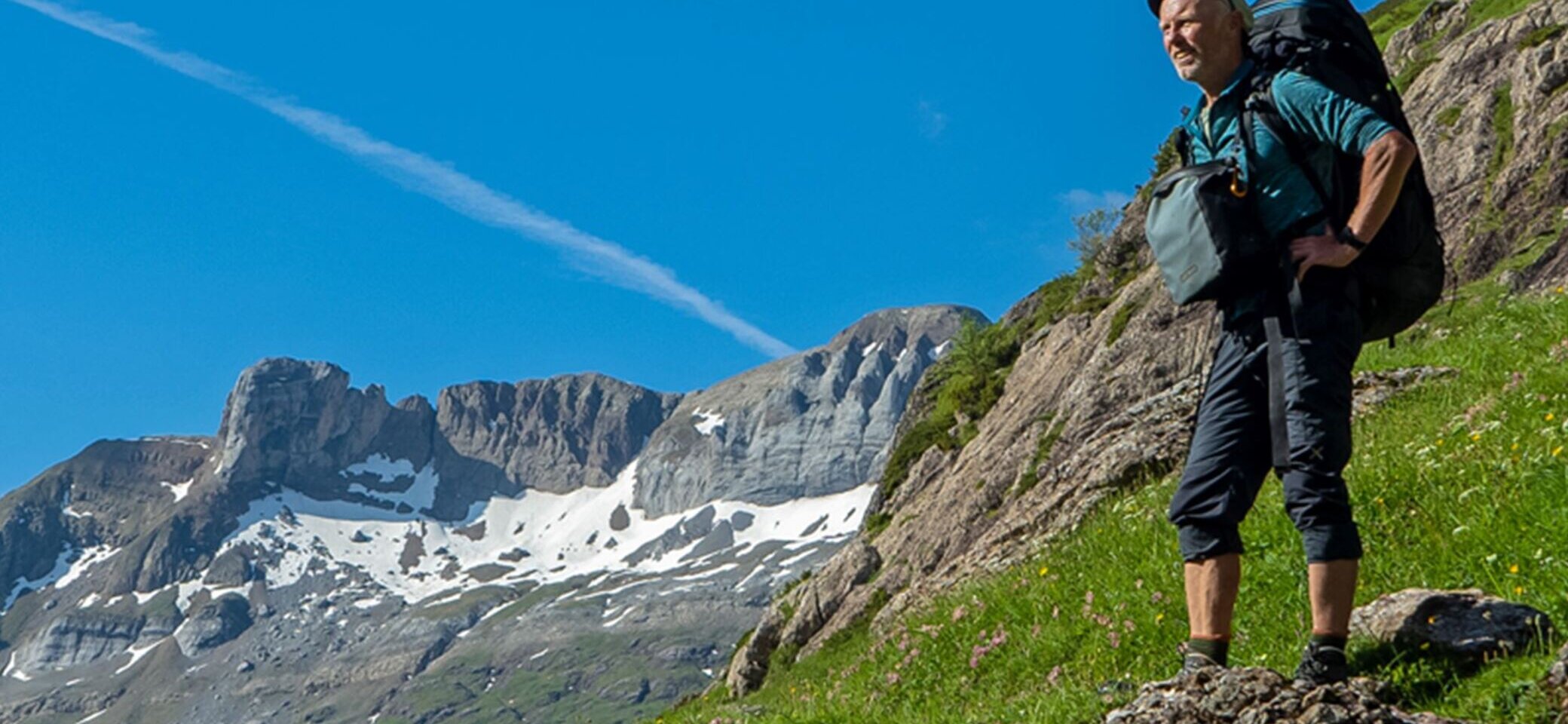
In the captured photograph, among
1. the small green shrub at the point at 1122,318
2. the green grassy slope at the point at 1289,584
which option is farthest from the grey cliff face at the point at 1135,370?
the green grassy slope at the point at 1289,584

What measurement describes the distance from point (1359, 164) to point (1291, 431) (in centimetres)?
130

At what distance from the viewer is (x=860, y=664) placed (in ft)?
43.6

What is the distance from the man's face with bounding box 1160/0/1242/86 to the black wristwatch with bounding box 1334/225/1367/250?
121 centimetres

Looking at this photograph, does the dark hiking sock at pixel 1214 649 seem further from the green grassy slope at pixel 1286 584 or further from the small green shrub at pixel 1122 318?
the small green shrub at pixel 1122 318

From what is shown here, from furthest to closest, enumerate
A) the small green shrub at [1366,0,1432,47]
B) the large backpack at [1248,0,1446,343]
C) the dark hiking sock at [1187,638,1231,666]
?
1. the small green shrub at [1366,0,1432,47]
2. the dark hiking sock at [1187,638,1231,666]
3. the large backpack at [1248,0,1446,343]

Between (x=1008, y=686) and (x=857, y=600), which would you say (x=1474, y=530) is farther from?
(x=857, y=600)

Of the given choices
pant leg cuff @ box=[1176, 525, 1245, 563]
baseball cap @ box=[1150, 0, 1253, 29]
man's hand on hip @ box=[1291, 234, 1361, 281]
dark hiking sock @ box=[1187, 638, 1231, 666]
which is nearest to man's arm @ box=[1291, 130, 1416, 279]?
man's hand on hip @ box=[1291, 234, 1361, 281]

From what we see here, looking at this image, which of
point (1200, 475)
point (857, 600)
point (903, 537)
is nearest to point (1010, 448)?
point (903, 537)

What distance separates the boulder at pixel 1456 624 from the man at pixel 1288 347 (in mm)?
504

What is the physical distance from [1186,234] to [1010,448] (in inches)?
855

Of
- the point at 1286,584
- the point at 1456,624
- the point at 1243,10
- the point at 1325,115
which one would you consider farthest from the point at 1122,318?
the point at 1456,624

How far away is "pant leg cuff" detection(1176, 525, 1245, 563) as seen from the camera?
6379 mm

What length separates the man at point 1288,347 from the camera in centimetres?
586

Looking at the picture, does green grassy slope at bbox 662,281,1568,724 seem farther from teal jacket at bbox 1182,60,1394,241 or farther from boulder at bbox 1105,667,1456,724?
teal jacket at bbox 1182,60,1394,241
